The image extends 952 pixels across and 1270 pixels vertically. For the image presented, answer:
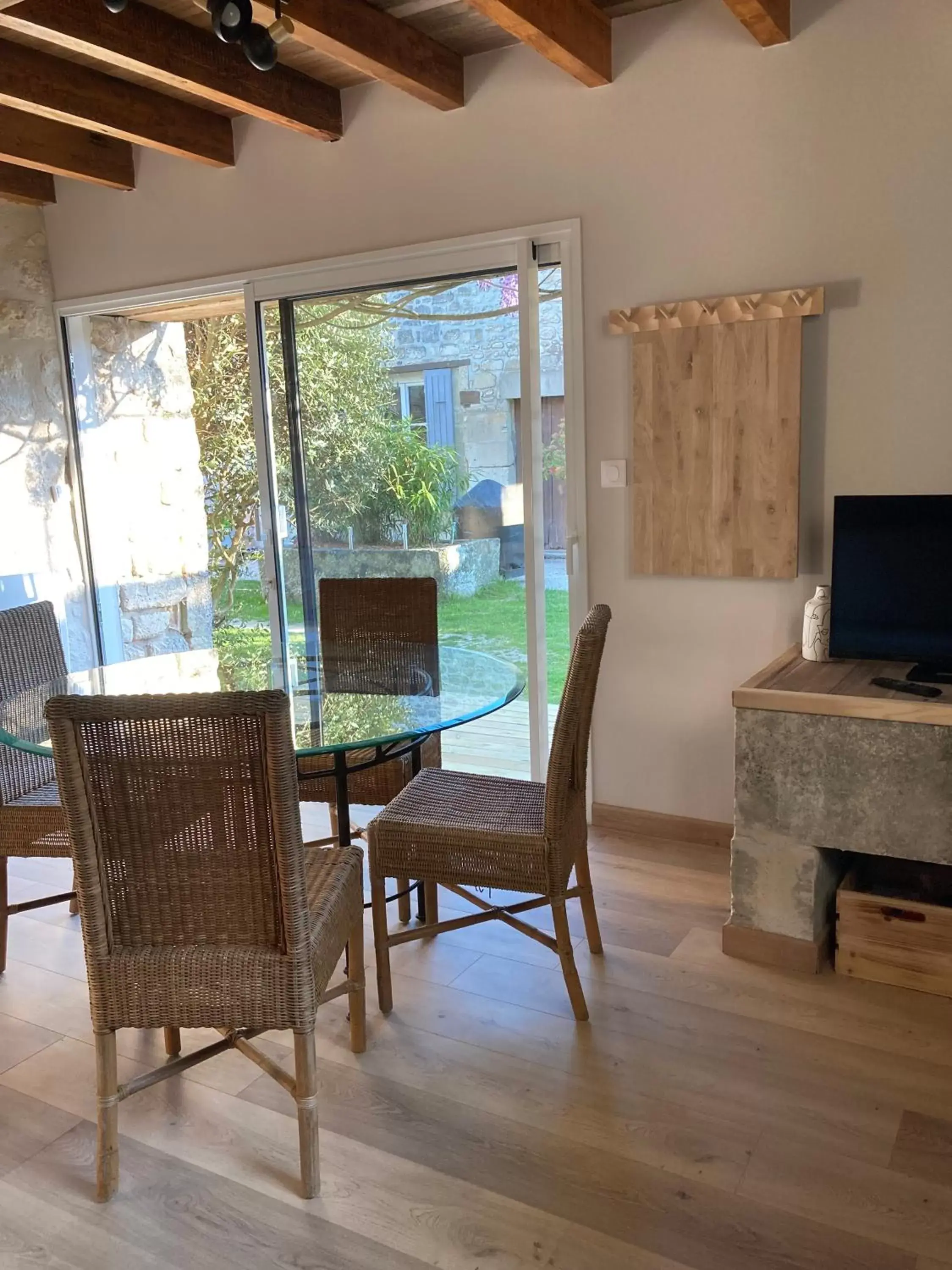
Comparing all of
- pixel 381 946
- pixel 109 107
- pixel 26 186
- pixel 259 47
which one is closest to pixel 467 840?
pixel 381 946

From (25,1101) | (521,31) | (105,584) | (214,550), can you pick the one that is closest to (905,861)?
(25,1101)

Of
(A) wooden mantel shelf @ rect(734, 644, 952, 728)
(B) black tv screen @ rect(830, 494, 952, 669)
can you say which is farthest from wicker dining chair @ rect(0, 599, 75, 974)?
(B) black tv screen @ rect(830, 494, 952, 669)

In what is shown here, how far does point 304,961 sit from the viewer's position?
1.75 m

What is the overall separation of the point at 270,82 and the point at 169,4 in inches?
15.8

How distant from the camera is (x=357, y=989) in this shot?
87.1 inches

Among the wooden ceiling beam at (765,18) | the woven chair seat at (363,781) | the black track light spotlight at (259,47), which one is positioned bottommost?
the woven chair seat at (363,781)

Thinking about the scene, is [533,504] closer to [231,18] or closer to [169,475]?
[231,18]

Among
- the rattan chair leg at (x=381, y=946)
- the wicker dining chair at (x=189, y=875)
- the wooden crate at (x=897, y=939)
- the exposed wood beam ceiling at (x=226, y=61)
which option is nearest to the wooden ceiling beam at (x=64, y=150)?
the exposed wood beam ceiling at (x=226, y=61)

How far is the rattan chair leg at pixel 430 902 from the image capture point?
9.05ft

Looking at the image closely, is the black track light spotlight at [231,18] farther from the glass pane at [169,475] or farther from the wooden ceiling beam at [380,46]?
the glass pane at [169,475]

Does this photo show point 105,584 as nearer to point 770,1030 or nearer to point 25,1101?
point 25,1101

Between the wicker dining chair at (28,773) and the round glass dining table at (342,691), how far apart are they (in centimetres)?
7

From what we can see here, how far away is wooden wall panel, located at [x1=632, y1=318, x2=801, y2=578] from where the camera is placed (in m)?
2.87

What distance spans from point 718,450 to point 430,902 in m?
1.60
